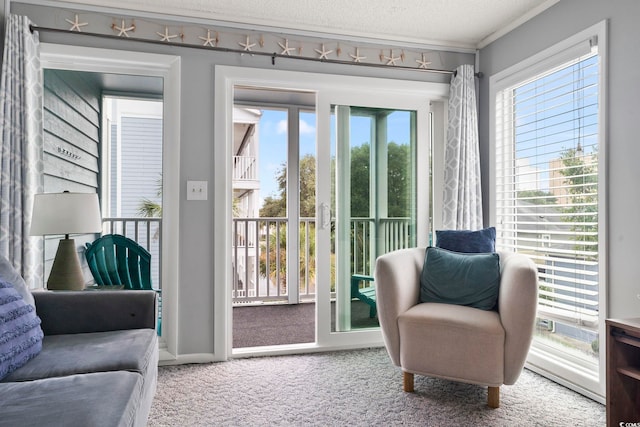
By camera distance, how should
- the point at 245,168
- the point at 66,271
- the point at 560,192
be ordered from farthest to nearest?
the point at 245,168, the point at 560,192, the point at 66,271

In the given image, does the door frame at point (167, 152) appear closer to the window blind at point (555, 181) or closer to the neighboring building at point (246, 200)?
the neighboring building at point (246, 200)

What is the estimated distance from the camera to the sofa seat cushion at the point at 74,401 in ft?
3.70

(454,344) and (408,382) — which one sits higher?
(454,344)

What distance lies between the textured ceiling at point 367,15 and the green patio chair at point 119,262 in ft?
5.12

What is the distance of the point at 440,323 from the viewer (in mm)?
2266

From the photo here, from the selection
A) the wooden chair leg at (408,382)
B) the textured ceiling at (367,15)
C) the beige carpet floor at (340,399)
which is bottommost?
the beige carpet floor at (340,399)

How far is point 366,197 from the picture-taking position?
128 inches

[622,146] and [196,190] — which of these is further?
[196,190]

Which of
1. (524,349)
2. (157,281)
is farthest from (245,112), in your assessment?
(524,349)

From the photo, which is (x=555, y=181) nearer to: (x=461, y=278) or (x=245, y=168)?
(x=461, y=278)

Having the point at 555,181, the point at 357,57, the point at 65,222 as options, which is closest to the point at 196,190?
the point at 65,222

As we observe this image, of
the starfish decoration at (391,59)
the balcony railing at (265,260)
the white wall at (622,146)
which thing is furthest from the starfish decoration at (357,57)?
the balcony railing at (265,260)

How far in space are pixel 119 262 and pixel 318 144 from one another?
64.7 inches

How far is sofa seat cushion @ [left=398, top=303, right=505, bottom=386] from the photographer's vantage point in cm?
218
